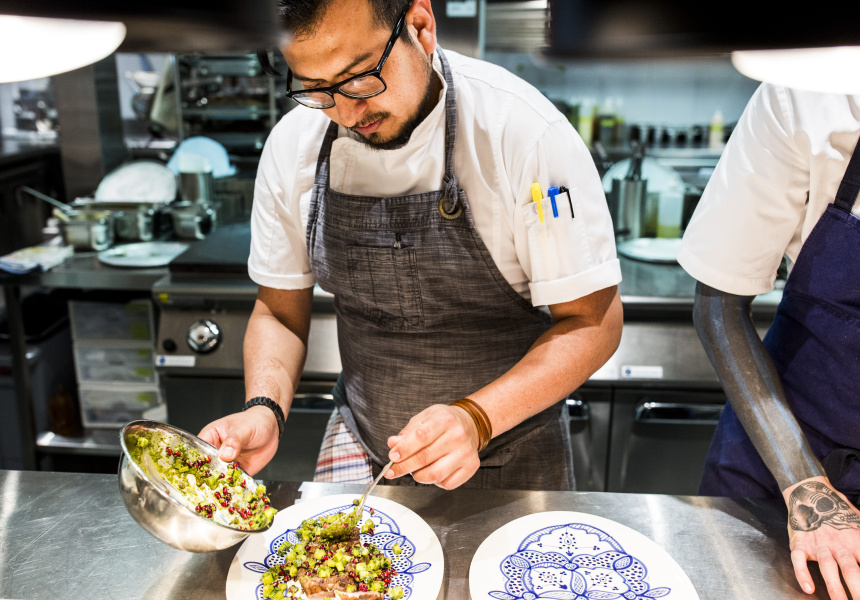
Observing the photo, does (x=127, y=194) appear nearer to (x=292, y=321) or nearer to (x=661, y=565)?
(x=292, y=321)

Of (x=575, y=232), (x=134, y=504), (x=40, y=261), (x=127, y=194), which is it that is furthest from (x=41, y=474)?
(x=127, y=194)

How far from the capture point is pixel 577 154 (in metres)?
1.28

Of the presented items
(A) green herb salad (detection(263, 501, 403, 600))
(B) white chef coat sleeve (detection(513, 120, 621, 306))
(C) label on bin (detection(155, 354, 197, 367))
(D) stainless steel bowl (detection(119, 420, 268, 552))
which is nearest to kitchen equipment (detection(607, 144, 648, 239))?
(B) white chef coat sleeve (detection(513, 120, 621, 306))

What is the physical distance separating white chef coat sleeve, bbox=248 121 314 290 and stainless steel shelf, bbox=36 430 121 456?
1.76 metres

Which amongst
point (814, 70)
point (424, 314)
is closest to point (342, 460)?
point (424, 314)

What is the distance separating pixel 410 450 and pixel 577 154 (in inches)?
24.1

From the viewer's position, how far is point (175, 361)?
2363 mm

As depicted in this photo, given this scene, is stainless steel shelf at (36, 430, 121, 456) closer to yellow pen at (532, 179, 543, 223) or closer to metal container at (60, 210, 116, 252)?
metal container at (60, 210, 116, 252)

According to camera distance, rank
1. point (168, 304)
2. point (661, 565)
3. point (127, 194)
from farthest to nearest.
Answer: point (127, 194), point (168, 304), point (661, 565)

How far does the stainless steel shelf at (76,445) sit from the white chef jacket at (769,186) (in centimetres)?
249

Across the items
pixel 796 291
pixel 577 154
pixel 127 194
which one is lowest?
pixel 127 194

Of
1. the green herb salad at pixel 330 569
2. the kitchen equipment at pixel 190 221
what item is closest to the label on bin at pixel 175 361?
the kitchen equipment at pixel 190 221

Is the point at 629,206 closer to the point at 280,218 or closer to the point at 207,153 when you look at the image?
the point at 280,218

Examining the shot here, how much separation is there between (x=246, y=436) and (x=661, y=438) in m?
1.53
